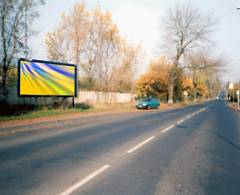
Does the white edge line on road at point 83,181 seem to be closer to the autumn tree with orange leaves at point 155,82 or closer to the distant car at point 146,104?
the distant car at point 146,104

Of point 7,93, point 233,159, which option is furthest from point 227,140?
point 7,93

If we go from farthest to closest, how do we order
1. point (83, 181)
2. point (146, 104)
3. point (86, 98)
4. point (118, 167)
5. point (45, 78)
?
point (86, 98) < point (146, 104) < point (45, 78) < point (118, 167) < point (83, 181)

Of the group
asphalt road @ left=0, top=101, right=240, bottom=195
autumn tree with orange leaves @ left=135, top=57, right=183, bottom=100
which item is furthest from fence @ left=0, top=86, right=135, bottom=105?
asphalt road @ left=0, top=101, right=240, bottom=195

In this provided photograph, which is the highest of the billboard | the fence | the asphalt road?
the billboard

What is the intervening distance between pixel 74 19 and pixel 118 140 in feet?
94.6

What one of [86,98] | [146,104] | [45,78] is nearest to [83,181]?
[45,78]

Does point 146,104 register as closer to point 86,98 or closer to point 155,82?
point 86,98

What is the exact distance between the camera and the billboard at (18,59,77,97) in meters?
20.7

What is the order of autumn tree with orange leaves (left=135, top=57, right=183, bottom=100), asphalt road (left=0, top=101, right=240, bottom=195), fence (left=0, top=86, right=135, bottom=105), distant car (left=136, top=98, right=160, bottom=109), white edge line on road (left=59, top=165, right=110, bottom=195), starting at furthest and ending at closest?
autumn tree with orange leaves (left=135, top=57, right=183, bottom=100) < distant car (left=136, top=98, right=160, bottom=109) < fence (left=0, top=86, right=135, bottom=105) < asphalt road (left=0, top=101, right=240, bottom=195) < white edge line on road (left=59, top=165, right=110, bottom=195)

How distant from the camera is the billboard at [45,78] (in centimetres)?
2073

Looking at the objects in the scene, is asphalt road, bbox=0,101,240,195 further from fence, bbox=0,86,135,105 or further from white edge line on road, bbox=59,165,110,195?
fence, bbox=0,86,135,105

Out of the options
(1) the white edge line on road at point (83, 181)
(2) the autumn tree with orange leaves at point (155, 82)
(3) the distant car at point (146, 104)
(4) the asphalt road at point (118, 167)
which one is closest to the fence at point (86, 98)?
(2) the autumn tree with orange leaves at point (155, 82)

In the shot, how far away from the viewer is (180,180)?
5.34 m

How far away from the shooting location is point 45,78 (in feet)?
74.4
